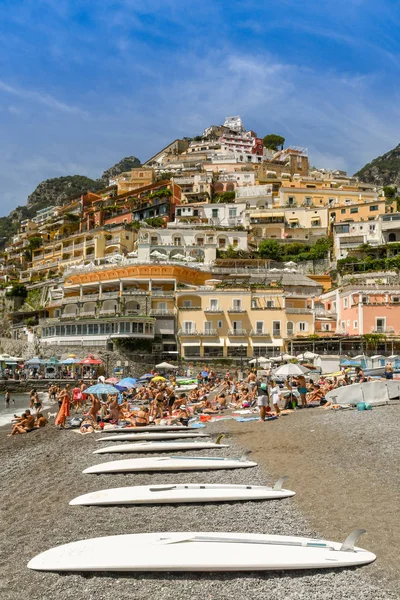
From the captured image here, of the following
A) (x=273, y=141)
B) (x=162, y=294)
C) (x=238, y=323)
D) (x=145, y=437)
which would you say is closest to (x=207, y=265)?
(x=162, y=294)

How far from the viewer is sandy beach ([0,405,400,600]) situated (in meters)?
6.07

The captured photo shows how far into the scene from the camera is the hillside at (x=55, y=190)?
447 ft

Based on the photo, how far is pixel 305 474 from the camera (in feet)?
33.9

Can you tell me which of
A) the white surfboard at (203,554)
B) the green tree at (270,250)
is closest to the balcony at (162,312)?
the green tree at (270,250)

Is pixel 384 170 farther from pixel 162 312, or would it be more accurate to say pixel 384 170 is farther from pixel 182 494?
pixel 182 494

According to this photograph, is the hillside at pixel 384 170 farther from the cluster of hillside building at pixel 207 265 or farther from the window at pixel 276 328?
the window at pixel 276 328

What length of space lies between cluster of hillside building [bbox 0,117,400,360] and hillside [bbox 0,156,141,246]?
36948mm

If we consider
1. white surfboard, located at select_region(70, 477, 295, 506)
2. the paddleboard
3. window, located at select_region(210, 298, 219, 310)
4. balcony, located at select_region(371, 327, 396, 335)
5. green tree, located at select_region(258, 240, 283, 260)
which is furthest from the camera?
green tree, located at select_region(258, 240, 283, 260)

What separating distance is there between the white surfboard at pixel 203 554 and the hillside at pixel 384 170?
115 m

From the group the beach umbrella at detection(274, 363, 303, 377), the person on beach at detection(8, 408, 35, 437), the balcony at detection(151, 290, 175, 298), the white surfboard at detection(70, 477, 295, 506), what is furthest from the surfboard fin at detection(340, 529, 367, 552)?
the balcony at detection(151, 290, 175, 298)

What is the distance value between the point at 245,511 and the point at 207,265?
46.3m

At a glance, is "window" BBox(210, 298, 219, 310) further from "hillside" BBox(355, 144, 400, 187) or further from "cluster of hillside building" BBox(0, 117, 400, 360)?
"hillside" BBox(355, 144, 400, 187)

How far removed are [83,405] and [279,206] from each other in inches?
1919

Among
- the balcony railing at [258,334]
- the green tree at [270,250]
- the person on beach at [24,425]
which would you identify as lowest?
the person on beach at [24,425]
